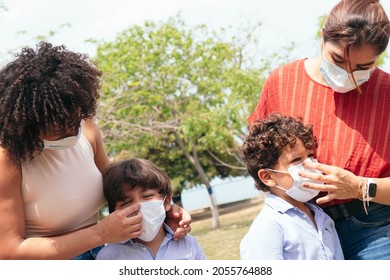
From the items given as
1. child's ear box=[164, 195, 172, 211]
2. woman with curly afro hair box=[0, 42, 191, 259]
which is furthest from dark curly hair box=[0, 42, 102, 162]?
child's ear box=[164, 195, 172, 211]

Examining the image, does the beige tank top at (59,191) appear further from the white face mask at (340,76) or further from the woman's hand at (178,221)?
the white face mask at (340,76)

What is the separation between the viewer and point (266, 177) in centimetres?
330

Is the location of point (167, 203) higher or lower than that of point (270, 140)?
lower

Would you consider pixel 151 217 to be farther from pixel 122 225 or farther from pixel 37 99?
pixel 37 99

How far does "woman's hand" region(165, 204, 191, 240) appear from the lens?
3270 mm

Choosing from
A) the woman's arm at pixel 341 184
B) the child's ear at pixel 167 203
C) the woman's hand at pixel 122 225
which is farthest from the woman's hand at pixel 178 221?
the woman's arm at pixel 341 184

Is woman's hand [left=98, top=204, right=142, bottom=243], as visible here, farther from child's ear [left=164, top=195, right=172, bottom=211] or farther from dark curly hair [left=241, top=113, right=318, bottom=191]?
dark curly hair [left=241, top=113, right=318, bottom=191]

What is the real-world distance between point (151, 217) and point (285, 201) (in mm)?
720

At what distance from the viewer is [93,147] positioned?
10.7 ft

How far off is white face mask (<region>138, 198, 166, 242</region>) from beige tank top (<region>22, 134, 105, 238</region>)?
0.28 m

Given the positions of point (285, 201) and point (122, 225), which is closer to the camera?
point (122, 225)

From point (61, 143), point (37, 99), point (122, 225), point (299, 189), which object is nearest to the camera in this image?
point (37, 99)

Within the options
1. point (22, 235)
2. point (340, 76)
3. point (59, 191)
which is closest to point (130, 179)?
point (59, 191)

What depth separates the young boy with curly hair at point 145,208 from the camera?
3.22 metres
